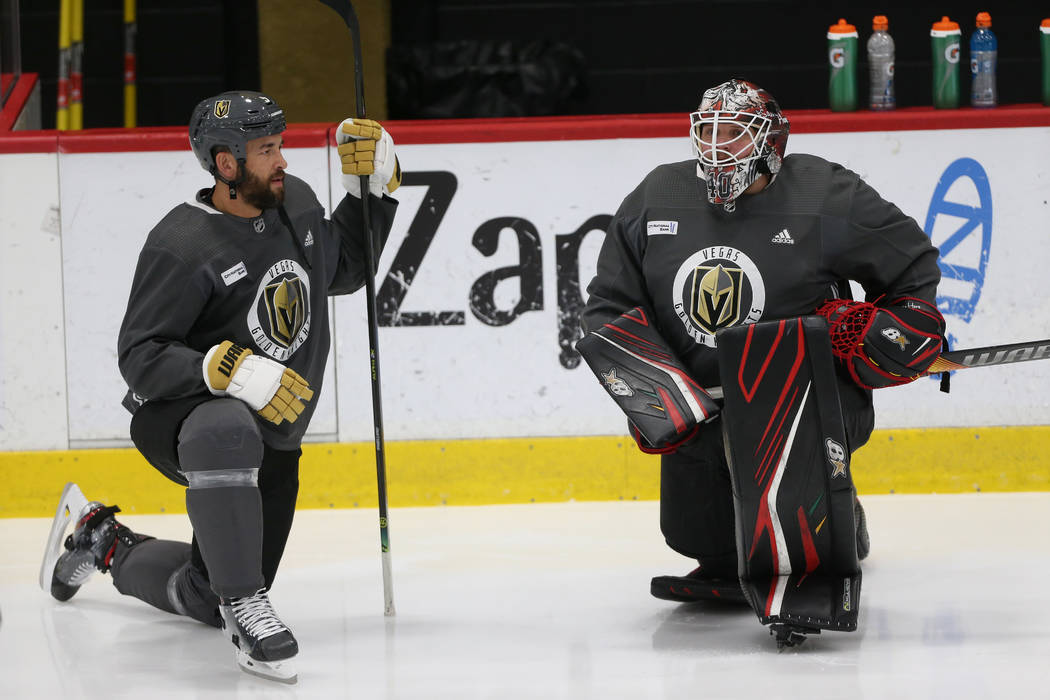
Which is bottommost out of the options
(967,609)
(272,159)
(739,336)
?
(967,609)

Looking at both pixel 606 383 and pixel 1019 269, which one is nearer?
pixel 606 383

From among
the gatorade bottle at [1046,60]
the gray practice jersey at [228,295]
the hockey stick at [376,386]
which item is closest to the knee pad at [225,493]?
the gray practice jersey at [228,295]

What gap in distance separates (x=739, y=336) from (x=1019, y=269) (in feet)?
5.74

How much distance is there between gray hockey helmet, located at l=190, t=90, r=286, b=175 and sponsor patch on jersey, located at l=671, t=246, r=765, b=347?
89 cm

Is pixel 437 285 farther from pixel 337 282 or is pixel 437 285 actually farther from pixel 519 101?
pixel 519 101

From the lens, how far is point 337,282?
3.25 metres

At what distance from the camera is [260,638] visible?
8.86ft

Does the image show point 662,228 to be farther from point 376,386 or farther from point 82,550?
point 82,550

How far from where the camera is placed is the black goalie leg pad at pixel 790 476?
2770 millimetres

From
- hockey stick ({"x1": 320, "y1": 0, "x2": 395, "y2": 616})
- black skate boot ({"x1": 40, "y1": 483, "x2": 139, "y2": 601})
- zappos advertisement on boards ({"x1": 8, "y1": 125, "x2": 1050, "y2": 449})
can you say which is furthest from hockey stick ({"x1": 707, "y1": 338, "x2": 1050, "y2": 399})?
black skate boot ({"x1": 40, "y1": 483, "x2": 139, "y2": 601})

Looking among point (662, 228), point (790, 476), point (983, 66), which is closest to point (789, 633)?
point (790, 476)

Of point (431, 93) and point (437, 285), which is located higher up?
point (431, 93)

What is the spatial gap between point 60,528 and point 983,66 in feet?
9.58

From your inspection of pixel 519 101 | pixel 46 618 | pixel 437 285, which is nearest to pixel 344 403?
pixel 437 285
